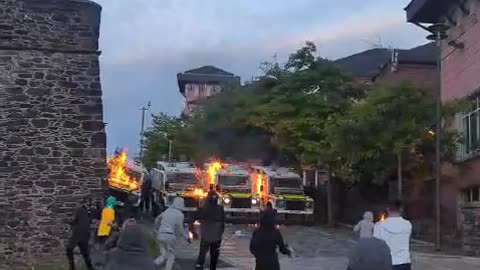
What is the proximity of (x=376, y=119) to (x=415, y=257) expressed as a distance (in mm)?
8411

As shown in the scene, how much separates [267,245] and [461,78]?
2127cm

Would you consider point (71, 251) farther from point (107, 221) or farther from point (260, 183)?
point (260, 183)

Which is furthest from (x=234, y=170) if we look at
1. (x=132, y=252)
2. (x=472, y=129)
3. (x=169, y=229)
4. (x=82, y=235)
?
(x=132, y=252)

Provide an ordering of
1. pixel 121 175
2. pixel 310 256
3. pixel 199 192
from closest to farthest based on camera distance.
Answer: pixel 310 256 < pixel 199 192 < pixel 121 175

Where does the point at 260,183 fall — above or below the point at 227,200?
above

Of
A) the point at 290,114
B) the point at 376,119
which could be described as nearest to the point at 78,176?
the point at 376,119

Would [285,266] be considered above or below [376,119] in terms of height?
below

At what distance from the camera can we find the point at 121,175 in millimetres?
43438

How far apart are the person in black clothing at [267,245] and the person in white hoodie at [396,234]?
1.97m

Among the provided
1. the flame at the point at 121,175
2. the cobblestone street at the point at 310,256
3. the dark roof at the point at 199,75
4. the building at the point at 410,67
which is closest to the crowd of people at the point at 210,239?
the cobblestone street at the point at 310,256

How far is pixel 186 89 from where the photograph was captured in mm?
97875

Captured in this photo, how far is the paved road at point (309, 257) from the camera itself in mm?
18250

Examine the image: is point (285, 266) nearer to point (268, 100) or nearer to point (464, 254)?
point (464, 254)

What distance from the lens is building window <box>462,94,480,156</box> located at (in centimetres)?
2950
